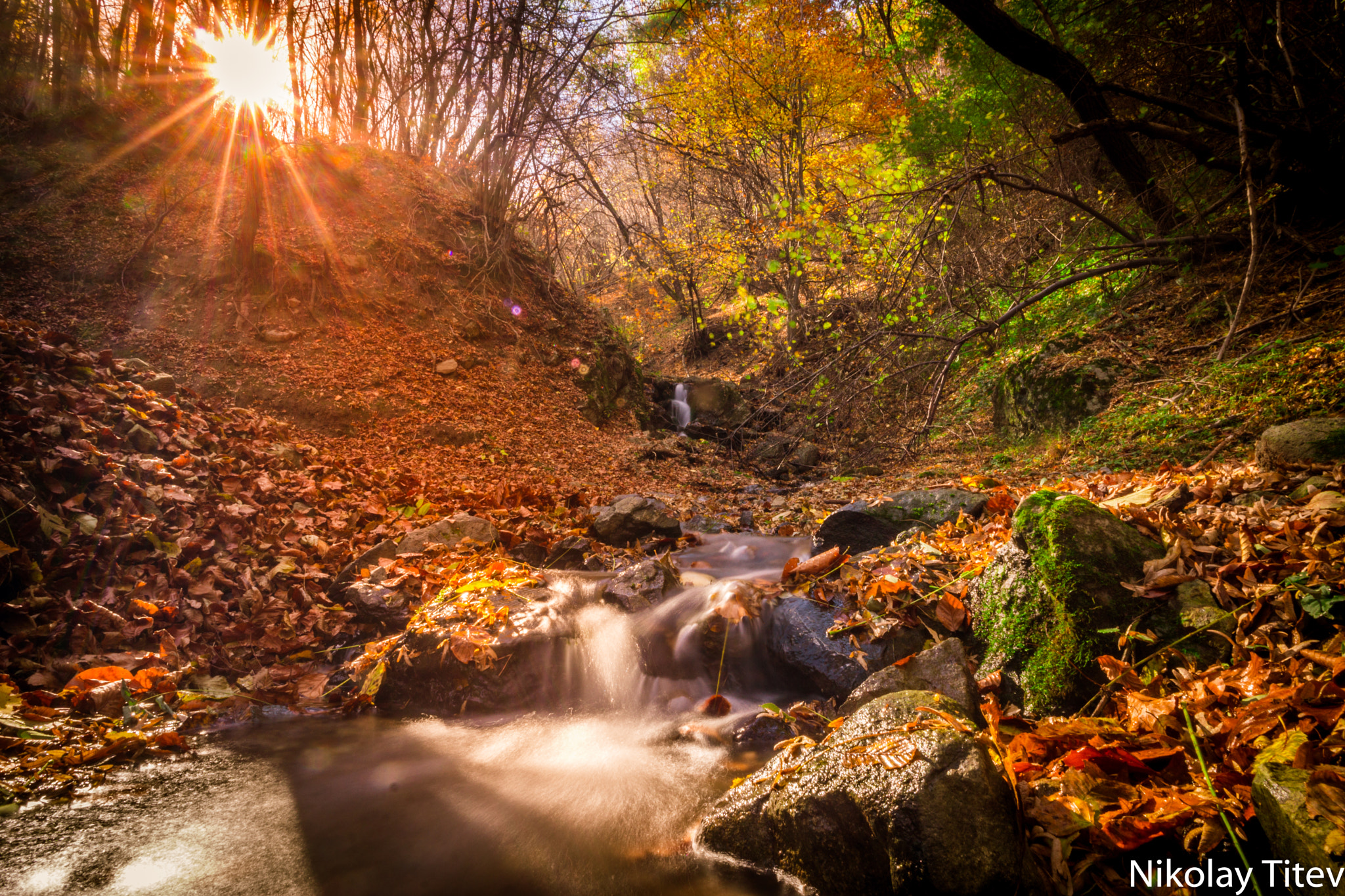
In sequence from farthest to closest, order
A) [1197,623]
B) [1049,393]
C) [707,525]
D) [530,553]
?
[1049,393] < [707,525] < [530,553] < [1197,623]

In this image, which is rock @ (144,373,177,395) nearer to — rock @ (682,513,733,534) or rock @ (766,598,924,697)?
rock @ (682,513,733,534)

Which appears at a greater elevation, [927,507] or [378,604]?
[927,507]

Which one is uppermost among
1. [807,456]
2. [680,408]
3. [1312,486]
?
[680,408]

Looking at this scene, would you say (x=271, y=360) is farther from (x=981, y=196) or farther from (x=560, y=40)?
(x=981, y=196)

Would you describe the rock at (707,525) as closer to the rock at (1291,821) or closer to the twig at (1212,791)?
the twig at (1212,791)

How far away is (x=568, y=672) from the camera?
4004mm

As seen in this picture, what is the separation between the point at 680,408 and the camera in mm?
14367

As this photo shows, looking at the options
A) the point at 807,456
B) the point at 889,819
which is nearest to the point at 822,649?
the point at 889,819

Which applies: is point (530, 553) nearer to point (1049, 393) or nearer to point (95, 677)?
point (95, 677)

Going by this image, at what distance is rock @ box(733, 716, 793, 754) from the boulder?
2.00 meters

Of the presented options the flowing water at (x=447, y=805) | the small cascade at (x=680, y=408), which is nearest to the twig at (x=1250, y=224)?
the flowing water at (x=447, y=805)

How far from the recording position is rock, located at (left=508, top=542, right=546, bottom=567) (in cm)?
541

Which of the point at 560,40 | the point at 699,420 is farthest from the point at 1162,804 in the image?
the point at 699,420

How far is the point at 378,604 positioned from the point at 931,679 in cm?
388
